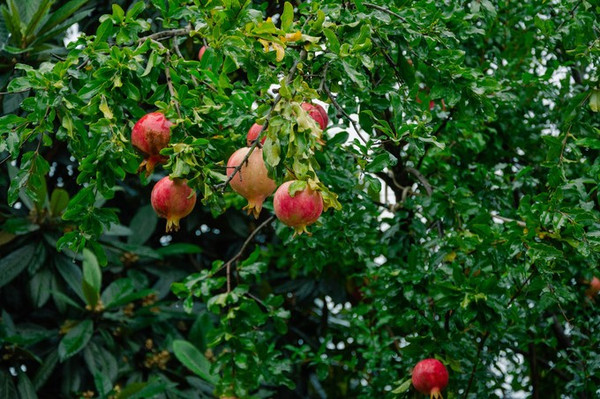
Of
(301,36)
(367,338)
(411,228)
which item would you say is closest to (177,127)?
(301,36)

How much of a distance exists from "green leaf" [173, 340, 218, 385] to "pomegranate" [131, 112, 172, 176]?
6.05 feet

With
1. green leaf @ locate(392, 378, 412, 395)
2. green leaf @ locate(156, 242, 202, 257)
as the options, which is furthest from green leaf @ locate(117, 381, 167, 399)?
green leaf @ locate(392, 378, 412, 395)

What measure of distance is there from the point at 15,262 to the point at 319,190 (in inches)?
92.7

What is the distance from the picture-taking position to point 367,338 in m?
2.62

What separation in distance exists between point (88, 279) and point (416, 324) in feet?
5.75

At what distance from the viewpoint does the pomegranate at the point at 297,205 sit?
124cm

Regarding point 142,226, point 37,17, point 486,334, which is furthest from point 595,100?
point 142,226

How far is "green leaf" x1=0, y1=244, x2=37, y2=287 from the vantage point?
3.22m

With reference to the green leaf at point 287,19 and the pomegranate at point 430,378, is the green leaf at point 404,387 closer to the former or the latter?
the pomegranate at point 430,378

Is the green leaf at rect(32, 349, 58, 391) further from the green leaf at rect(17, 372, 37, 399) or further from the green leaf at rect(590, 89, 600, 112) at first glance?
the green leaf at rect(590, 89, 600, 112)

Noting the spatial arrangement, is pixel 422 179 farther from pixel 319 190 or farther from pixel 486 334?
pixel 319 190

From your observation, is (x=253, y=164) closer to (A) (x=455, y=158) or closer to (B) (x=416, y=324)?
(B) (x=416, y=324)

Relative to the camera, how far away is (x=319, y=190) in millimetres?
1277

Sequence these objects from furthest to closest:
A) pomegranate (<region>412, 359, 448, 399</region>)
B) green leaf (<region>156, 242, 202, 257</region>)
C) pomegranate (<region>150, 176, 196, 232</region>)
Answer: green leaf (<region>156, 242, 202, 257</region>) → pomegranate (<region>412, 359, 448, 399</region>) → pomegranate (<region>150, 176, 196, 232</region>)
